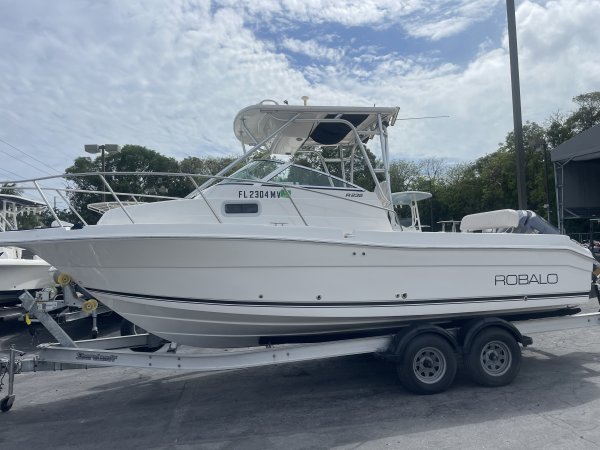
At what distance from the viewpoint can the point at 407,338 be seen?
5164mm

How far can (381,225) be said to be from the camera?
19.6ft

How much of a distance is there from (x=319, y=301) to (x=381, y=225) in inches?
59.5

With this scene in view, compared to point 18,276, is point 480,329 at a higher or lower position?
lower

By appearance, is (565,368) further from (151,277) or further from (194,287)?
(151,277)

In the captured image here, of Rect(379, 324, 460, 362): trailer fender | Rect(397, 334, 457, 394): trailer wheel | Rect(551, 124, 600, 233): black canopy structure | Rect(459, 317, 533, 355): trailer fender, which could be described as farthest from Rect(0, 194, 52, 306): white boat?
Rect(551, 124, 600, 233): black canopy structure

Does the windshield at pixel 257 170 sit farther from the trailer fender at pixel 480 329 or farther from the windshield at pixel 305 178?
the trailer fender at pixel 480 329

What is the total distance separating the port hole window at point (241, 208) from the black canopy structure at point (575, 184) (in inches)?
423

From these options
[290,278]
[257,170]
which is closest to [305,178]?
[257,170]

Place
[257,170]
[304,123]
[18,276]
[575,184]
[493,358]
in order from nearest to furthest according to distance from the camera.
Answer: [493,358] < [257,170] < [304,123] < [18,276] < [575,184]

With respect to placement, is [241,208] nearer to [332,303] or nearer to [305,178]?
[305,178]

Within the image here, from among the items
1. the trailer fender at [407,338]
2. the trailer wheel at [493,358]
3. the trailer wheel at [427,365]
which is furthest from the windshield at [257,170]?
the trailer wheel at [493,358]

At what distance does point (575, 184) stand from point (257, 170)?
1127cm

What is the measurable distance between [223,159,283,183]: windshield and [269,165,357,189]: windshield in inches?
5.2

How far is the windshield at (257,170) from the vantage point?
5.75 meters
